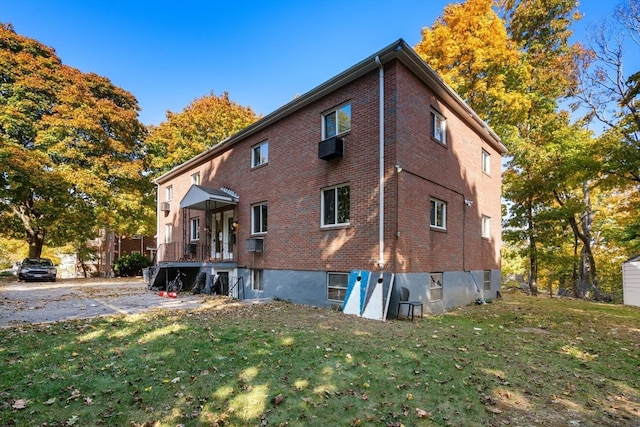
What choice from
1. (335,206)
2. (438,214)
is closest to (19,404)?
(335,206)

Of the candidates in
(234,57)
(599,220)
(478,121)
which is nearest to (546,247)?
(599,220)

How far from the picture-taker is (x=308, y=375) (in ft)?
15.4

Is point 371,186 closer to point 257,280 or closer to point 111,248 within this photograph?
point 257,280

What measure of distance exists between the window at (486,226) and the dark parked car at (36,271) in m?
26.0

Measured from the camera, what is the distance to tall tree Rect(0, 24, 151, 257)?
22.1 m

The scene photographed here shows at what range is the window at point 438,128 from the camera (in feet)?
37.3

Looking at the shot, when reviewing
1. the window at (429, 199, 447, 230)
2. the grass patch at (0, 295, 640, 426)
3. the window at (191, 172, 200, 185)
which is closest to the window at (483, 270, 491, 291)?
the window at (429, 199, 447, 230)

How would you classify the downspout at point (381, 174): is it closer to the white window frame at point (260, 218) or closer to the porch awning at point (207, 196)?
the white window frame at point (260, 218)

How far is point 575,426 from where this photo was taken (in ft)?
11.8

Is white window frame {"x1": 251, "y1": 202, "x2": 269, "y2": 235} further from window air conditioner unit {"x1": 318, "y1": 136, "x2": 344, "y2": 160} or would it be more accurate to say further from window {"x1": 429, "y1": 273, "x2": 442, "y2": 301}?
window {"x1": 429, "y1": 273, "x2": 442, "y2": 301}

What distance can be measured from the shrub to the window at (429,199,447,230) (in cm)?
2657

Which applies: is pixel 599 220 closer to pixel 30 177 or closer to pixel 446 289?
pixel 446 289

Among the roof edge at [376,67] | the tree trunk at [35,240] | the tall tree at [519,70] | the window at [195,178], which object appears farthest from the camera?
the tree trunk at [35,240]

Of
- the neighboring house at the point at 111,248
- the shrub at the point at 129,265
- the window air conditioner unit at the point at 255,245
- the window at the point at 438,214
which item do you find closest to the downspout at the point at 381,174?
the window at the point at 438,214
